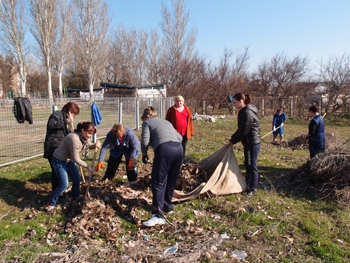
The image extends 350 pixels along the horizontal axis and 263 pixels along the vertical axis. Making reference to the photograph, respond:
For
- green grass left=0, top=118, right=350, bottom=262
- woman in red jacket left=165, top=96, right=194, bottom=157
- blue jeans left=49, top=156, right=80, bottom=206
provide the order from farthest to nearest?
woman in red jacket left=165, top=96, right=194, bottom=157, blue jeans left=49, top=156, right=80, bottom=206, green grass left=0, top=118, right=350, bottom=262

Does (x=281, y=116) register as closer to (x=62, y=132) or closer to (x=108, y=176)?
(x=108, y=176)

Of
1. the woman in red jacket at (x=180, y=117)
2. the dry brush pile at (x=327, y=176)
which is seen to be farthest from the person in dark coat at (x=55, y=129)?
the dry brush pile at (x=327, y=176)

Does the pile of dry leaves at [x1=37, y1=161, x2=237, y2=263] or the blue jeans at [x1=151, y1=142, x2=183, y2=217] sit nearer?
the pile of dry leaves at [x1=37, y1=161, x2=237, y2=263]

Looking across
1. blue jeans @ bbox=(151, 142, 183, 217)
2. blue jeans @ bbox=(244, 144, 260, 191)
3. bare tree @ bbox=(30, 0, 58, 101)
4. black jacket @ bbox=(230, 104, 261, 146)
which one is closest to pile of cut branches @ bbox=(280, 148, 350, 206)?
blue jeans @ bbox=(244, 144, 260, 191)

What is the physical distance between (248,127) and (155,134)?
5.50 feet

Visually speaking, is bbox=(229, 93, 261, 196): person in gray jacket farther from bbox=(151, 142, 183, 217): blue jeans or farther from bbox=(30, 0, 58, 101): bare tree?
bbox=(30, 0, 58, 101): bare tree

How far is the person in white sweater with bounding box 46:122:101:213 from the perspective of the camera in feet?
13.5

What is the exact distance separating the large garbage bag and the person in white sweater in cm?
160

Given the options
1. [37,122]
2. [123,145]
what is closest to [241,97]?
[123,145]

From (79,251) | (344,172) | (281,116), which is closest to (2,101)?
(79,251)

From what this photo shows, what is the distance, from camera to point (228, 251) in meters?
3.37

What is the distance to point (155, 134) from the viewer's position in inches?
152

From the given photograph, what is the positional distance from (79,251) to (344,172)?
4444mm

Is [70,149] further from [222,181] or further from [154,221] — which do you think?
[222,181]
